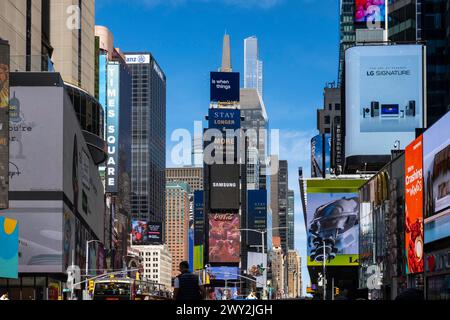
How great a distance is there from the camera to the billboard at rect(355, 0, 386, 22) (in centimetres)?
13443

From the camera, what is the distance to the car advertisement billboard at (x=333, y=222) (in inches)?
4961

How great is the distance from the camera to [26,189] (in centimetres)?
11056

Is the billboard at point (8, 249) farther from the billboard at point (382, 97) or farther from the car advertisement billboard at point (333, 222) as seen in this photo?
the car advertisement billboard at point (333, 222)

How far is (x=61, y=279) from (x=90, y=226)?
33362 millimetres

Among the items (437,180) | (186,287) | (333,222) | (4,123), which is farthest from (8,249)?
(186,287)

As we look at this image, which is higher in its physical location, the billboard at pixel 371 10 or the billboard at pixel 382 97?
the billboard at pixel 371 10

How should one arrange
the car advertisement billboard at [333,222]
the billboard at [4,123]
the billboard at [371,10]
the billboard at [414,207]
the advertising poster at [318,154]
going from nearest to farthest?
the billboard at [414,207] < the billboard at [4,123] < the car advertisement billboard at [333,222] < the billboard at [371,10] < the advertising poster at [318,154]

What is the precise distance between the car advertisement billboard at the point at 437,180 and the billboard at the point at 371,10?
213 feet

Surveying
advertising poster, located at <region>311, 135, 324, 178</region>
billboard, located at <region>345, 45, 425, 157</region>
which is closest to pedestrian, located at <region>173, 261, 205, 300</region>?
billboard, located at <region>345, 45, 425, 157</region>

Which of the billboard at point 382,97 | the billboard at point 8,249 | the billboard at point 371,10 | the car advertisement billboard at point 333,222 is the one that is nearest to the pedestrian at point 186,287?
the billboard at point 8,249

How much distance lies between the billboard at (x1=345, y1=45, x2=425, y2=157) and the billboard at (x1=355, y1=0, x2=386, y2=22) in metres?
18.4

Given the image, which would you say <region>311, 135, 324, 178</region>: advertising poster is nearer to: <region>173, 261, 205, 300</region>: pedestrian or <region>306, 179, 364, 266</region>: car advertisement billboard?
<region>306, 179, 364, 266</region>: car advertisement billboard

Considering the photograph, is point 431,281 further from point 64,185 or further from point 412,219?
point 64,185
